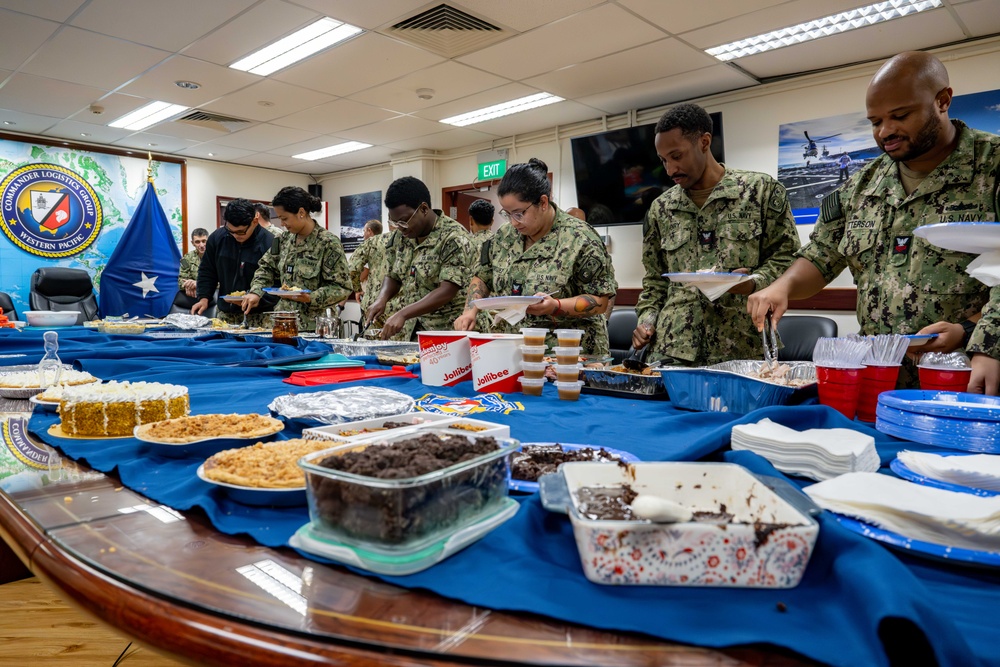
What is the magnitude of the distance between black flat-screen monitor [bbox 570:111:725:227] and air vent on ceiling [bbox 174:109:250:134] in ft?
13.3

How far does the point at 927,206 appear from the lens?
1.81 m

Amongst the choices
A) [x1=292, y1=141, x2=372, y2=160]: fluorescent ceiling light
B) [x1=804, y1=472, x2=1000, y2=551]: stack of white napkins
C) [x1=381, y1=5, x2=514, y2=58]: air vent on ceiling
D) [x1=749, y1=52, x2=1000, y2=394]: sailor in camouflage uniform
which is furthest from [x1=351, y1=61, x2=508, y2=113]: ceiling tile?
[x1=804, y1=472, x2=1000, y2=551]: stack of white napkins

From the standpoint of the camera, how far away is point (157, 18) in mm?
4492

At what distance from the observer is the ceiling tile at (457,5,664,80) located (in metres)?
4.50

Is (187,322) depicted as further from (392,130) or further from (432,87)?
(392,130)

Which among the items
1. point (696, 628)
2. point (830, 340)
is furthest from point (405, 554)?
point (830, 340)

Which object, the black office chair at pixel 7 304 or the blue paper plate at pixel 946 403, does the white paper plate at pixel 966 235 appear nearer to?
the blue paper plate at pixel 946 403

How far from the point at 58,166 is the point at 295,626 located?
987 cm

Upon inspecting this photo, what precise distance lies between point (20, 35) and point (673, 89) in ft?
18.6

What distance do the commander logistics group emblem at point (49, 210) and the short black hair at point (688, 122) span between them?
8747 mm

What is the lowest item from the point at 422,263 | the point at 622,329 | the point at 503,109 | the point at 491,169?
the point at 622,329

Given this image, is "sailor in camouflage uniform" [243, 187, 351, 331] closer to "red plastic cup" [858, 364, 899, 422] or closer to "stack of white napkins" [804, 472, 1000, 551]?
"red plastic cup" [858, 364, 899, 422]

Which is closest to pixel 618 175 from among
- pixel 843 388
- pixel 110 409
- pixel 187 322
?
pixel 187 322

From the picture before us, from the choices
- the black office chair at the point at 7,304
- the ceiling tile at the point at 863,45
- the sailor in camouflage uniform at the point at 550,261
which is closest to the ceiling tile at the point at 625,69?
the ceiling tile at the point at 863,45
